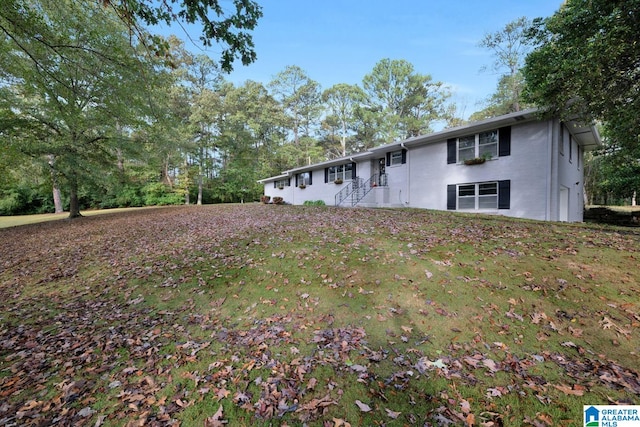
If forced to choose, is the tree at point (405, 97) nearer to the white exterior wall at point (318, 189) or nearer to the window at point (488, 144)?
the white exterior wall at point (318, 189)

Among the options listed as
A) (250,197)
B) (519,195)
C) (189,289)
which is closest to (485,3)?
(519,195)

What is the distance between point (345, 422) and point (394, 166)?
1593 cm

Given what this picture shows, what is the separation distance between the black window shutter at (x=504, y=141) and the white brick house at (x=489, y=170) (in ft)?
0.12

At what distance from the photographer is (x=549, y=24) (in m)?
10.1

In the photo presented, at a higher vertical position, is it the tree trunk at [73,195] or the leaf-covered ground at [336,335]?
the tree trunk at [73,195]

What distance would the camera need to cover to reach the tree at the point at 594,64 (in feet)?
22.8

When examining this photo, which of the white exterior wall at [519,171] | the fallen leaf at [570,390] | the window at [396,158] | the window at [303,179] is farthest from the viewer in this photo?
the window at [303,179]

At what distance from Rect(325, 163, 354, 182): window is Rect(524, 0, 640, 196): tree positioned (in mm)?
11948

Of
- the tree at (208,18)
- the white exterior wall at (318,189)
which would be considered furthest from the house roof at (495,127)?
the tree at (208,18)

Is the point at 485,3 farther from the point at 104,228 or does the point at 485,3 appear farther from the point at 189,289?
the point at 104,228

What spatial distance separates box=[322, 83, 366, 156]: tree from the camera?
33500 millimetres

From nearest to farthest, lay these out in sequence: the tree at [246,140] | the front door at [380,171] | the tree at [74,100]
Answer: the tree at [74,100]
the front door at [380,171]
the tree at [246,140]

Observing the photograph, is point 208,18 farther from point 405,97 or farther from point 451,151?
point 405,97

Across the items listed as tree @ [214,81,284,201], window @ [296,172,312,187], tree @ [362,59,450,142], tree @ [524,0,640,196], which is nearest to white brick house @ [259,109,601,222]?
tree @ [524,0,640,196]
